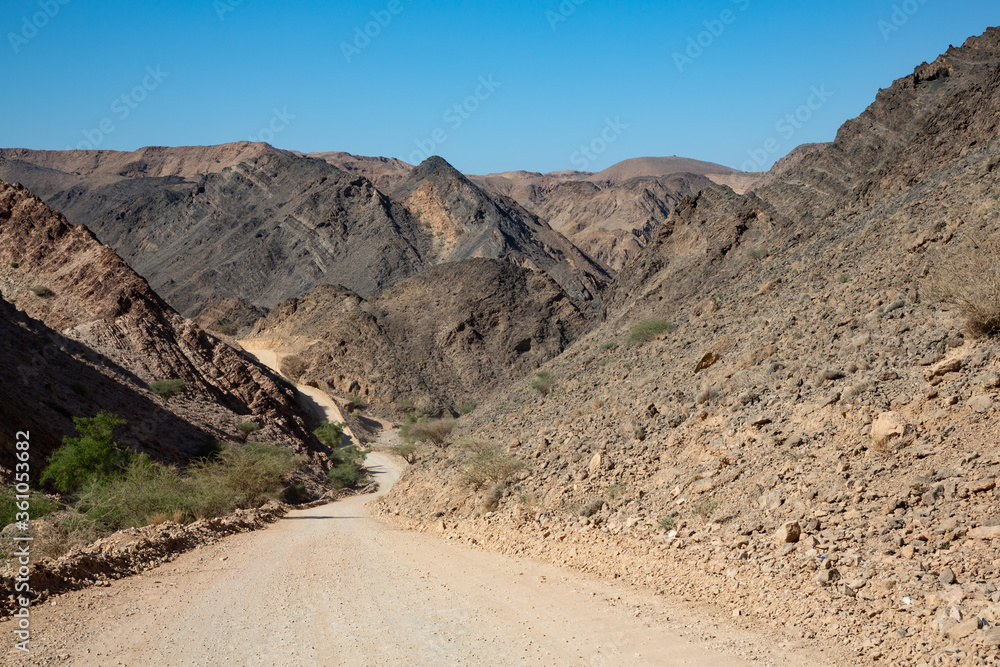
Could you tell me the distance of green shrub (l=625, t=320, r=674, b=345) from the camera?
65.7 feet

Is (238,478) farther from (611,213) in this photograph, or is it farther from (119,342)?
(611,213)

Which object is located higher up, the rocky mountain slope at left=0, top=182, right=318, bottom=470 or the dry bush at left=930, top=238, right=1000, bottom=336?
the rocky mountain slope at left=0, top=182, right=318, bottom=470

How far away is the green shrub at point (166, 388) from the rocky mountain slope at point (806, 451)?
1384cm

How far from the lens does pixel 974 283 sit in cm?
993

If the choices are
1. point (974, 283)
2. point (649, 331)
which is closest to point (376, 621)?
point (974, 283)

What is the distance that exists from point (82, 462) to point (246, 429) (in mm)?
13031

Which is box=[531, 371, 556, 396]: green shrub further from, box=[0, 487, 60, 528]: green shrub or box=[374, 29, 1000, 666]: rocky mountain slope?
box=[0, 487, 60, 528]: green shrub

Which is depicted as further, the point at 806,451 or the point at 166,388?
the point at 166,388

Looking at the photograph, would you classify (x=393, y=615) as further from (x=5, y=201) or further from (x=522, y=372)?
(x=522, y=372)

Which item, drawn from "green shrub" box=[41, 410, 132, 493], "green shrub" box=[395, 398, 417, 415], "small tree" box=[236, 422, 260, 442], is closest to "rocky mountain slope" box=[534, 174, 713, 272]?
"green shrub" box=[395, 398, 417, 415]

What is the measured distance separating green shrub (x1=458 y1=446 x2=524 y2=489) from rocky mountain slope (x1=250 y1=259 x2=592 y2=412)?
1594 inches

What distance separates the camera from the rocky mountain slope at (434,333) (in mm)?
57812

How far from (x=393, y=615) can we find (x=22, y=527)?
6200mm

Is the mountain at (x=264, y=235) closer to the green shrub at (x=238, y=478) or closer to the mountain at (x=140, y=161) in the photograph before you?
the green shrub at (x=238, y=478)
